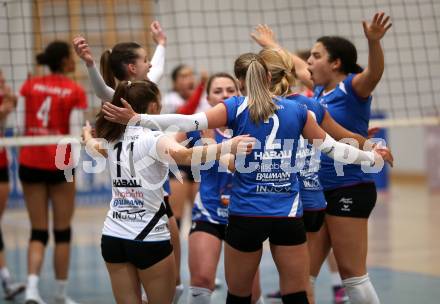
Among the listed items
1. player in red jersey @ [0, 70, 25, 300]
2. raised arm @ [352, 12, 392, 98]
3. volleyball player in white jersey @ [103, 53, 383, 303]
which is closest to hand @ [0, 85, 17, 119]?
player in red jersey @ [0, 70, 25, 300]

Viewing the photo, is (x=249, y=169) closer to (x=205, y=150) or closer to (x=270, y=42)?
(x=205, y=150)

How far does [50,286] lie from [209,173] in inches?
107

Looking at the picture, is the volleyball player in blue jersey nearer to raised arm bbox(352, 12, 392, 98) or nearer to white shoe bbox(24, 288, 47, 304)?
raised arm bbox(352, 12, 392, 98)

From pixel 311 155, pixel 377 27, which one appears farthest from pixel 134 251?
pixel 377 27

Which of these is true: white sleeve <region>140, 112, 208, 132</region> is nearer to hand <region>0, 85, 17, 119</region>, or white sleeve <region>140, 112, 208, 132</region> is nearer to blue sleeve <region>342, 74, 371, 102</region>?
blue sleeve <region>342, 74, 371, 102</region>

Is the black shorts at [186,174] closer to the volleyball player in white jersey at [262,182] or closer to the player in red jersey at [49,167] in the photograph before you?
the player in red jersey at [49,167]

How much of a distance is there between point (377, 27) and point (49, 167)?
10.2 feet

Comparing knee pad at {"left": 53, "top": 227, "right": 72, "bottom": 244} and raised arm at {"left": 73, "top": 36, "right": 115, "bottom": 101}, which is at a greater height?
raised arm at {"left": 73, "top": 36, "right": 115, "bottom": 101}

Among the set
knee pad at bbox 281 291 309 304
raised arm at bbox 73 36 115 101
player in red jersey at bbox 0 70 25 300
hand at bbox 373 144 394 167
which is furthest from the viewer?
player in red jersey at bbox 0 70 25 300

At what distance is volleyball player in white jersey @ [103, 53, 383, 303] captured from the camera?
447 centimetres

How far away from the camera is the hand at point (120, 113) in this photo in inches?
171

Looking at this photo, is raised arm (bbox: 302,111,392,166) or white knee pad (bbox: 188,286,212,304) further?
white knee pad (bbox: 188,286,212,304)

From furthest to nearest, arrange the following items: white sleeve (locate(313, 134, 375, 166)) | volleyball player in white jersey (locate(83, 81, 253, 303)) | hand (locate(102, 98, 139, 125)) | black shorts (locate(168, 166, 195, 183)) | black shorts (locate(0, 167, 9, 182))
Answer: black shorts (locate(168, 166, 195, 183)) < black shorts (locate(0, 167, 9, 182)) < white sleeve (locate(313, 134, 375, 166)) < volleyball player in white jersey (locate(83, 81, 253, 303)) < hand (locate(102, 98, 139, 125))

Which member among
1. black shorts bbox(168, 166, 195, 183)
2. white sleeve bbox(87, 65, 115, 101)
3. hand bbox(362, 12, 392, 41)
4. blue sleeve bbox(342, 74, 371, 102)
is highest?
hand bbox(362, 12, 392, 41)
